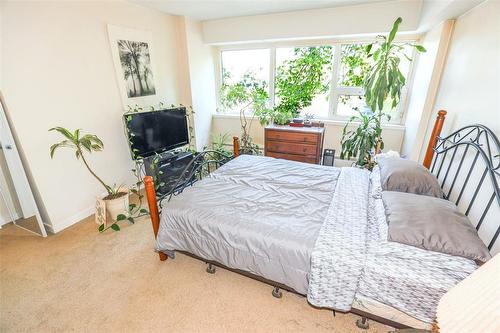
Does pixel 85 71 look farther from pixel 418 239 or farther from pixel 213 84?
pixel 418 239

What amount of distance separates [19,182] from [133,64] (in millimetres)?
1934

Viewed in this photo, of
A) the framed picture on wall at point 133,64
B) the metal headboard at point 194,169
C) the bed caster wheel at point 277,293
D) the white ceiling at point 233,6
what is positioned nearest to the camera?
the bed caster wheel at point 277,293

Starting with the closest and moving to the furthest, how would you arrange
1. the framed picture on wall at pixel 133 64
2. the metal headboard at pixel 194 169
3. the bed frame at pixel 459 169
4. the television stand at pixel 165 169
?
the bed frame at pixel 459 169 → the metal headboard at pixel 194 169 → the framed picture on wall at pixel 133 64 → the television stand at pixel 165 169

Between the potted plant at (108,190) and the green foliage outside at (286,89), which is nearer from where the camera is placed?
the potted plant at (108,190)

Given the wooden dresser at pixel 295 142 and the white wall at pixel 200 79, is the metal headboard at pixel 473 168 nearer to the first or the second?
the wooden dresser at pixel 295 142

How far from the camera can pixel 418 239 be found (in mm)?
1318

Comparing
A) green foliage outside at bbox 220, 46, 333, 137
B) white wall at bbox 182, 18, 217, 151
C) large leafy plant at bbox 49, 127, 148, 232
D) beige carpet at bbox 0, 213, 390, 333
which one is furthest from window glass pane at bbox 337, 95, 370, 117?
large leafy plant at bbox 49, 127, 148, 232

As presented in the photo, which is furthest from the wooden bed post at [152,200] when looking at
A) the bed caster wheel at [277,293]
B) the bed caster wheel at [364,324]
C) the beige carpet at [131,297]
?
the bed caster wheel at [364,324]

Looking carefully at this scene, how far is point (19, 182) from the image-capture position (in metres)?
2.41

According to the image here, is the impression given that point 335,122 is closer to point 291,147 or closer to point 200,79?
point 291,147

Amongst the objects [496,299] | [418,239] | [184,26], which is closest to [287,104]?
[184,26]

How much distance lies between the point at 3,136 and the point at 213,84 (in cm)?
322

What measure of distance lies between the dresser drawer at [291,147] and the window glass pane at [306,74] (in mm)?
771

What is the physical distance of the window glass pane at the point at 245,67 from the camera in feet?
14.0
